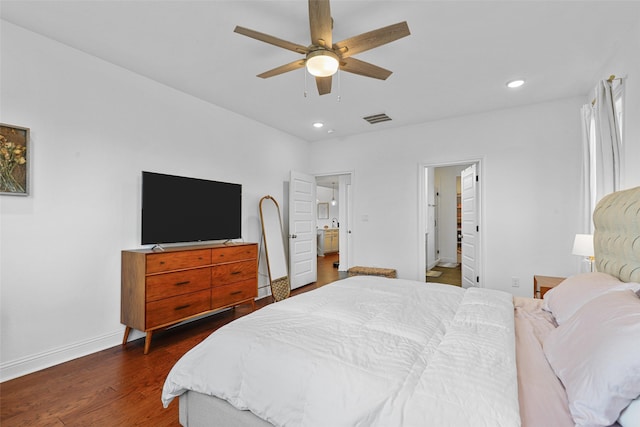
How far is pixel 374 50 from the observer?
8.56ft

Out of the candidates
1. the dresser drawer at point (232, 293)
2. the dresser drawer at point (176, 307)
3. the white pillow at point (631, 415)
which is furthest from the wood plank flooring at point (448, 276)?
the white pillow at point (631, 415)

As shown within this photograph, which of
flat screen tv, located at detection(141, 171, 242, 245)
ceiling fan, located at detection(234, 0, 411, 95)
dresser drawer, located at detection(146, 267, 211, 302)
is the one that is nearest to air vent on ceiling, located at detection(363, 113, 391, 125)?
ceiling fan, located at detection(234, 0, 411, 95)

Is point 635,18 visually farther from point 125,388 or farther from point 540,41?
point 125,388

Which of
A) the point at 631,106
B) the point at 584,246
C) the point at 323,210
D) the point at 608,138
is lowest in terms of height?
the point at 584,246

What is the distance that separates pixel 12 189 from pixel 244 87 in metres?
2.26

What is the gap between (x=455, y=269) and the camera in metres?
6.72

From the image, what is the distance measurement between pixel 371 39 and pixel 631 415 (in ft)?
6.87

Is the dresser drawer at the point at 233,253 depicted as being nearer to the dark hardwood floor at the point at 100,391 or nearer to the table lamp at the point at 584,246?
Result: the dark hardwood floor at the point at 100,391

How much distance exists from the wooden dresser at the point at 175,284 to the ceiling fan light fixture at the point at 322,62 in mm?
2163

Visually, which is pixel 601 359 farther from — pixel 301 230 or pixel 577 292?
pixel 301 230

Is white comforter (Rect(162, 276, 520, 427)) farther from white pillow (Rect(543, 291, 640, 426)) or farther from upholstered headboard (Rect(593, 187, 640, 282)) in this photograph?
upholstered headboard (Rect(593, 187, 640, 282))

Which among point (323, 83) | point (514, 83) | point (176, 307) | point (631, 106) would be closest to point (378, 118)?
point (514, 83)

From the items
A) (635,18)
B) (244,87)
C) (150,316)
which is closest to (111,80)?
(244,87)

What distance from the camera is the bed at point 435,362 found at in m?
0.93
